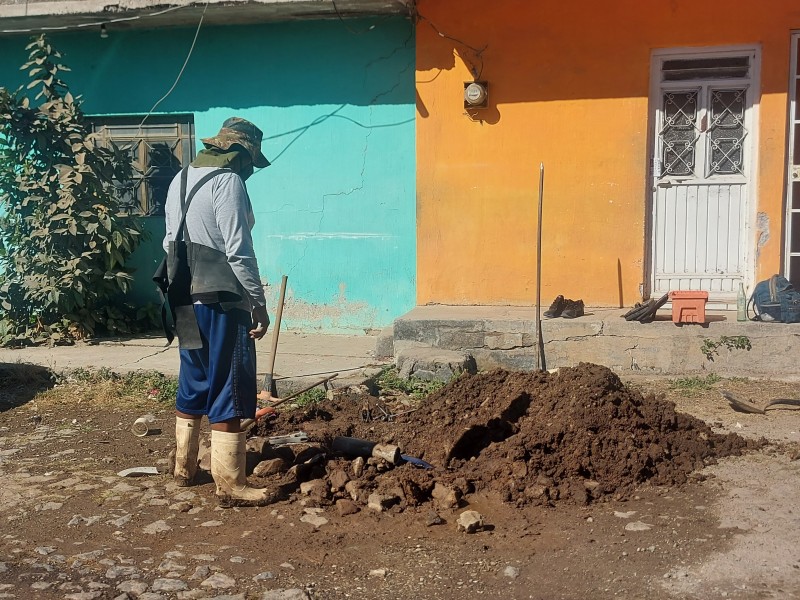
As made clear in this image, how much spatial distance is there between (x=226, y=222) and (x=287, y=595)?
1.94 metres

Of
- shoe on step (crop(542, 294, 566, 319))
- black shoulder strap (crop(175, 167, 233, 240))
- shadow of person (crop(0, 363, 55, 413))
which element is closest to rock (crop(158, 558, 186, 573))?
black shoulder strap (crop(175, 167, 233, 240))

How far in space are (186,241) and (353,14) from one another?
4.62m

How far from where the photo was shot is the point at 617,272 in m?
8.11

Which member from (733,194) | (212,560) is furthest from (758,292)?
(212,560)

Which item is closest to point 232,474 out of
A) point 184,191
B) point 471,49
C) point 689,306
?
point 184,191

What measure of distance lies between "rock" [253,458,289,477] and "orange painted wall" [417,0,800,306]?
12.6ft

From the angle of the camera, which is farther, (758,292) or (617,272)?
(617,272)

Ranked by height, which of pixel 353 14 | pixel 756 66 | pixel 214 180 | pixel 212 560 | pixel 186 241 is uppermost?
pixel 353 14

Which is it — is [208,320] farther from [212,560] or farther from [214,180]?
[212,560]

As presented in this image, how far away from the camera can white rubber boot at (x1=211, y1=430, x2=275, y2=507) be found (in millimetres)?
4637

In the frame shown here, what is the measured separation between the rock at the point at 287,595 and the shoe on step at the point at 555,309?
14.7ft

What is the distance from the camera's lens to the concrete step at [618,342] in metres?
7.07

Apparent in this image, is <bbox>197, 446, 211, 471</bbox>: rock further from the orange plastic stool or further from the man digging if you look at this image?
the orange plastic stool

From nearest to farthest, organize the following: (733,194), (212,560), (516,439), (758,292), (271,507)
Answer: (212,560) → (271,507) → (516,439) → (758,292) → (733,194)
